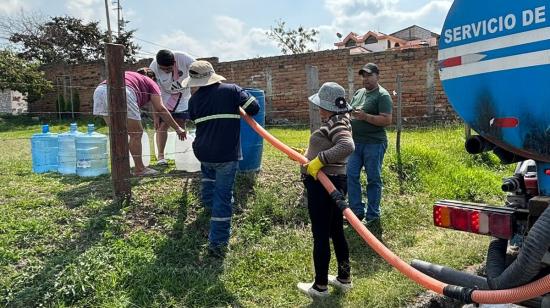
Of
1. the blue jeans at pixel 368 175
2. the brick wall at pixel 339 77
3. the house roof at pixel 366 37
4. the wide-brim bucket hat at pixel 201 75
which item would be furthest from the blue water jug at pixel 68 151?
the house roof at pixel 366 37

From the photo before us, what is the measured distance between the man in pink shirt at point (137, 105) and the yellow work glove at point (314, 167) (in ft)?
7.51

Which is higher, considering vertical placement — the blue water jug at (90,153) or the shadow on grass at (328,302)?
the blue water jug at (90,153)

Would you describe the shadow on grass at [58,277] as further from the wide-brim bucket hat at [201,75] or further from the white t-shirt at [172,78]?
the white t-shirt at [172,78]

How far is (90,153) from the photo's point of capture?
616 centimetres

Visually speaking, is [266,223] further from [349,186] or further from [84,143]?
[84,143]

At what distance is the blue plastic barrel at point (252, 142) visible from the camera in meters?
5.79

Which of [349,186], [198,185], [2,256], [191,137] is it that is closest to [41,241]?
[2,256]

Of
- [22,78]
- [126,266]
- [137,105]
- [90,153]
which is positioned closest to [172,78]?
[137,105]

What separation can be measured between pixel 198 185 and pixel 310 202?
212 centimetres

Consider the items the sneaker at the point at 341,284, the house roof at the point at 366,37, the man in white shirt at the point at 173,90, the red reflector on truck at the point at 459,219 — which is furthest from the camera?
the house roof at the point at 366,37

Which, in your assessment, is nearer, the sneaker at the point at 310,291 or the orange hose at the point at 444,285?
the orange hose at the point at 444,285

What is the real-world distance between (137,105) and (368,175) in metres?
2.76

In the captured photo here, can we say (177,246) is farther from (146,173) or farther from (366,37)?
(366,37)

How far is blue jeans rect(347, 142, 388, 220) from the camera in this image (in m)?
5.37
